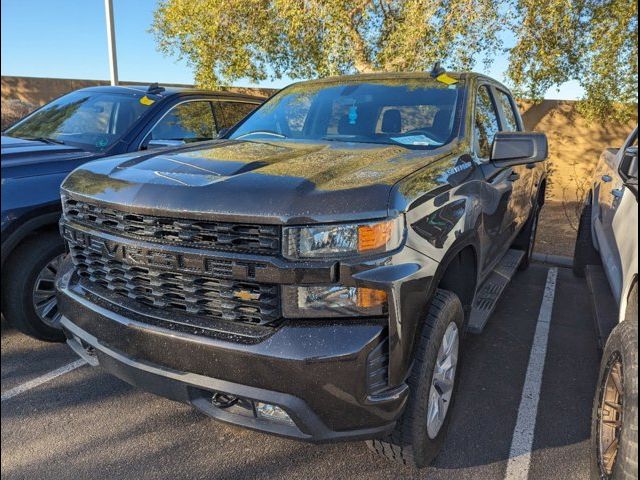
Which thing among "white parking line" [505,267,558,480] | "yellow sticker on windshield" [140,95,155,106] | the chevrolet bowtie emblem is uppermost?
"yellow sticker on windshield" [140,95,155,106]

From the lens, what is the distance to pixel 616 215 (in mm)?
3453

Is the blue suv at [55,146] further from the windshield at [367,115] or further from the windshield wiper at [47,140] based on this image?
the windshield at [367,115]

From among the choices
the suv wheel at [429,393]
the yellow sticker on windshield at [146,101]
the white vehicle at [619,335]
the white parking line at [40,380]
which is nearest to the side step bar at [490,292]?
the suv wheel at [429,393]

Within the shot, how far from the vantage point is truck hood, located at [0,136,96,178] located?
311cm

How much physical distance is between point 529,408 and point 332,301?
1.89 metres

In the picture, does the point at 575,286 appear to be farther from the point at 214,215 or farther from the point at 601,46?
the point at 214,215

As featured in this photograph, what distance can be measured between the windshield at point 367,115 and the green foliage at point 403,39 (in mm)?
2764

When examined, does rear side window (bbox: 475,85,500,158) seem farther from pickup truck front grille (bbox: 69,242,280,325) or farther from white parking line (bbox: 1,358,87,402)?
white parking line (bbox: 1,358,87,402)

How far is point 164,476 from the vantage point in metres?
2.32

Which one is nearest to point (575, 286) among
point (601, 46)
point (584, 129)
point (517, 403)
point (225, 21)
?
point (517, 403)

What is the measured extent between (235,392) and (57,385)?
1.80 meters

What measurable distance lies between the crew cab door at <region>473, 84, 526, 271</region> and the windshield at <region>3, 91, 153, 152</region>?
282 cm

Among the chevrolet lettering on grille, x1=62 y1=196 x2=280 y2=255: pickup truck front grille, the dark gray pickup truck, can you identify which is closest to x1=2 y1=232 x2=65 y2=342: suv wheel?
the dark gray pickup truck

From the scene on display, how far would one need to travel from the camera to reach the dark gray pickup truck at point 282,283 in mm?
1829
